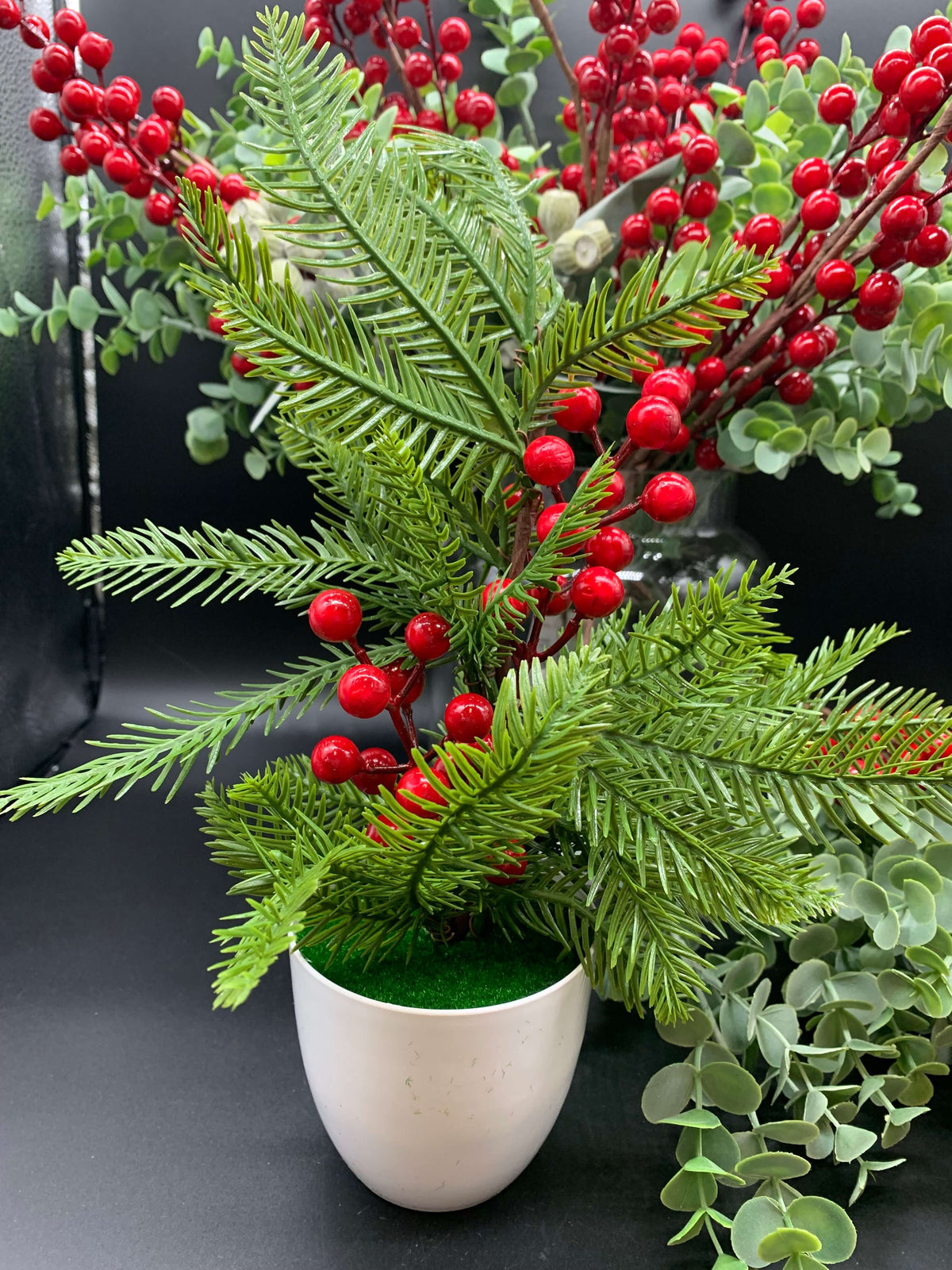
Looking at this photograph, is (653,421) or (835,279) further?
(835,279)

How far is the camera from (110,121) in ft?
1.55

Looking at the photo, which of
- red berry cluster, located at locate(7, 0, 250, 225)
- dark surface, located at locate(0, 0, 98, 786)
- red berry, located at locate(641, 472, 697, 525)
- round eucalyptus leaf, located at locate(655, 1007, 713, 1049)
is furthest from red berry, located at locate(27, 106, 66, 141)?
round eucalyptus leaf, located at locate(655, 1007, 713, 1049)

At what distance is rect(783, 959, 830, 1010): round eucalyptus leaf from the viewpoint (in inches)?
15.3

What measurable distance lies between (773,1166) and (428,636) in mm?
214

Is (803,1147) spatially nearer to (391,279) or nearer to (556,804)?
(556,804)

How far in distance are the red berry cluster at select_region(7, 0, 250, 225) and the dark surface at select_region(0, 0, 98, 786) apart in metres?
0.20

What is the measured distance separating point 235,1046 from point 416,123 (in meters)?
0.47

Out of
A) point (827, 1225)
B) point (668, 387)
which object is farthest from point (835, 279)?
point (827, 1225)

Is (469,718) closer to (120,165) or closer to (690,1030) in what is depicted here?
(690,1030)

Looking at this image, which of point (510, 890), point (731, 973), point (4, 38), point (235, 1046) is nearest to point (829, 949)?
point (731, 973)

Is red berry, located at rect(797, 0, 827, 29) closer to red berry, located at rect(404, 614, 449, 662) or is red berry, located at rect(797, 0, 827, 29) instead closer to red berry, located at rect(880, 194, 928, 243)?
red berry, located at rect(880, 194, 928, 243)

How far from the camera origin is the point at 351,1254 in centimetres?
34

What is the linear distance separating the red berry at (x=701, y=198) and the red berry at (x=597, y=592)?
233mm

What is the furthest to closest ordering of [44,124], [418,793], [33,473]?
[33,473] → [44,124] → [418,793]
